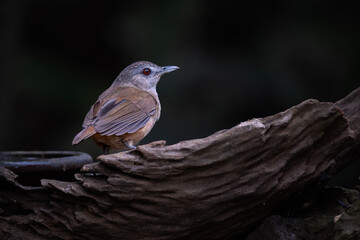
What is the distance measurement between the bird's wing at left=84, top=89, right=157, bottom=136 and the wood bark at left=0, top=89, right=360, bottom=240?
→ 0.78 metres

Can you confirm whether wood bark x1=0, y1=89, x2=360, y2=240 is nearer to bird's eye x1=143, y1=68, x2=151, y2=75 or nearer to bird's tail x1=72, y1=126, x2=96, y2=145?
bird's tail x1=72, y1=126, x2=96, y2=145

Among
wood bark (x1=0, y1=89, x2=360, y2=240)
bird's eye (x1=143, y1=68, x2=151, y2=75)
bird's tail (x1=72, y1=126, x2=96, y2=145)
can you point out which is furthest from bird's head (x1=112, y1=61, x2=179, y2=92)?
wood bark (x1=0, y1=89, x2=360, y2=240)

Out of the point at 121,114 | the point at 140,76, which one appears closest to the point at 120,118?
the point at 121,114

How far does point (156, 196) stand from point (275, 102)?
15.5 feet

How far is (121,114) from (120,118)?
0.06 meters

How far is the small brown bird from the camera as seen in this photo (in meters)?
3.53

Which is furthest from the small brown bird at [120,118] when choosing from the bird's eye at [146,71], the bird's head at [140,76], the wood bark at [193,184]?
the wood bark at [193,184]

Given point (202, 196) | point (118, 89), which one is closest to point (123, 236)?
point (202, 196)

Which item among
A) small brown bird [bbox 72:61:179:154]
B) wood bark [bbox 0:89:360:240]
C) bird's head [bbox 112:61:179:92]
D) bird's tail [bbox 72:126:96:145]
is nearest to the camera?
wood bark [bbox 0:89:360:240]

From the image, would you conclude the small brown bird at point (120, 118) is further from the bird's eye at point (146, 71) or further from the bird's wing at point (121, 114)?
the bird's eye at point (146, 71)

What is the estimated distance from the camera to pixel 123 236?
2691mm

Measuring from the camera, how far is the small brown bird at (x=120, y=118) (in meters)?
3.53

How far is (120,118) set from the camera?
371cm

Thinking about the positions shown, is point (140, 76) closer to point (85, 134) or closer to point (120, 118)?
point (120, 118)
